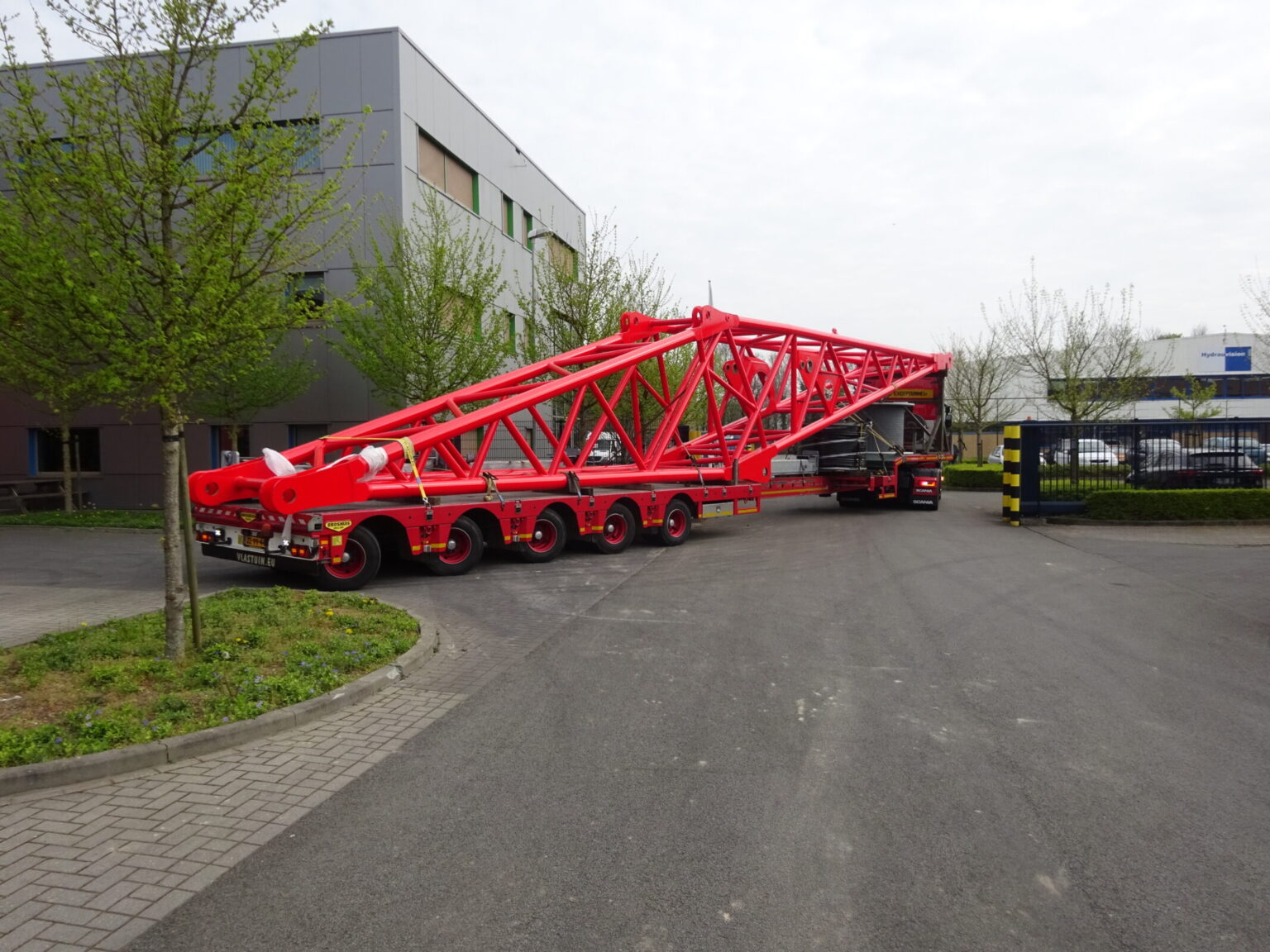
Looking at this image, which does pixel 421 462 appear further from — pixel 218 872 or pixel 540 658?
pixel 218 872

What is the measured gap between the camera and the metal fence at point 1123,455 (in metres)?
17.1

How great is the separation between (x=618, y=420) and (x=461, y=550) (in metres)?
3.90

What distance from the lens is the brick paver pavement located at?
122 inches

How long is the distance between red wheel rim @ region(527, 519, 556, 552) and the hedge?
37.7 ft

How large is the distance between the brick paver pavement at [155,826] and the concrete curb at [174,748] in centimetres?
6

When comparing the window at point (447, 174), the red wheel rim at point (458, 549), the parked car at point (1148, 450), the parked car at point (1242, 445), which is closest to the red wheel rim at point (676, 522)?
the red wheel rim at point (458, 549)

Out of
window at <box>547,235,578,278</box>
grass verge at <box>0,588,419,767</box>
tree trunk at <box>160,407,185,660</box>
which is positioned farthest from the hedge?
tree trunk at <box>160,407,185,660</box>

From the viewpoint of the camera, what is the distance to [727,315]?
1511 centimetres

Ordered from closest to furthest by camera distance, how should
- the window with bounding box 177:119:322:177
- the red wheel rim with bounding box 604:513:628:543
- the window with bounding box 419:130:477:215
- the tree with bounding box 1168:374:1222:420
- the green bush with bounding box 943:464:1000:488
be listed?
the window with bounding box 177:119:322:177 < the red wheel rim with bounding box 604:513:628:543 < the window with bounding box 419:130:477:215 < the green bush with bounding box 943:464:1000:488 < the tree with bounding box 1168:374:1222:420

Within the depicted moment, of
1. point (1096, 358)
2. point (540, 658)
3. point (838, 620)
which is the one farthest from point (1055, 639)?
point (1096, 358)

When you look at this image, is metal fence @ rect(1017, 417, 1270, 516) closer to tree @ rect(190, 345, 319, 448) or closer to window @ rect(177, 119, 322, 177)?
window @ rect(177, 119, 322, 177)

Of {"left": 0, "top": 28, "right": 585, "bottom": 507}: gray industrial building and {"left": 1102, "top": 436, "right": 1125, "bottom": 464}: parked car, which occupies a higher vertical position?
{"left": 0, "top": 28, "right": 585, "bottom": 507}: gray industrial building

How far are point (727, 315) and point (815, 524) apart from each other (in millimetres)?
4938

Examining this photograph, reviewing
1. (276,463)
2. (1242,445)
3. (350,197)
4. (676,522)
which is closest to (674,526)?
(676,522)
